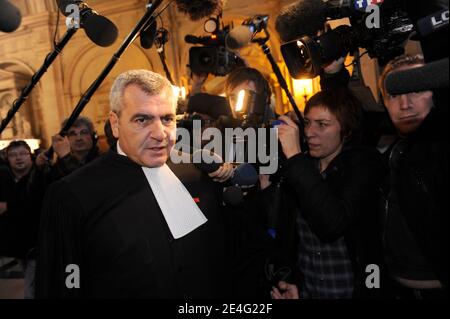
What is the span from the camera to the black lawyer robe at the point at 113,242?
1.45m

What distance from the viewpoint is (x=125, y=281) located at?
1.48 m

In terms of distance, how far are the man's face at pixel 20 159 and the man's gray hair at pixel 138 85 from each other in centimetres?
221

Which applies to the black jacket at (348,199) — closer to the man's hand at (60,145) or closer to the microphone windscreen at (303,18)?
the microphone windscreen at (303,18)

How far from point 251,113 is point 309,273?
86 centimetres

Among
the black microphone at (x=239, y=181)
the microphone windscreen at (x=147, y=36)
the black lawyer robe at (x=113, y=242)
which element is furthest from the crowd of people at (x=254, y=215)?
the microphone windscreen at (x=147, y=36)

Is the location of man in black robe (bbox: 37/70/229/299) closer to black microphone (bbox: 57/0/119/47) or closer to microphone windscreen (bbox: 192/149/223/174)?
microphone windscreen (bbox: 192/149/223/174)

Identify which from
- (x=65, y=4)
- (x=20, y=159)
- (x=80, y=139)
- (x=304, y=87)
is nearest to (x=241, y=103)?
(x=65, y=4)

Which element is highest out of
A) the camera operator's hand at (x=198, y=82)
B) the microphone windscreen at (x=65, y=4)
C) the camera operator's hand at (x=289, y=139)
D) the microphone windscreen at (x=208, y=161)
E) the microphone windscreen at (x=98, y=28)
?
the microphone windscreen at (x=65, y=4)

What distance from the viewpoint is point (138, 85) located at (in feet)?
5.10

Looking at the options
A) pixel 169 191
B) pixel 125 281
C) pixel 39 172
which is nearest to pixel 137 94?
pixel 169 191

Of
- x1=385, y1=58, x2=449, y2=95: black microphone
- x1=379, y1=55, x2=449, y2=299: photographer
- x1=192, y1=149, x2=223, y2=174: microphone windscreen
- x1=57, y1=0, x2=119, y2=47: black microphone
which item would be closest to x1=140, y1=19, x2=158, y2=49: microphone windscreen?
x1=57, y1=0, x2=119, y2=47: black microphone
